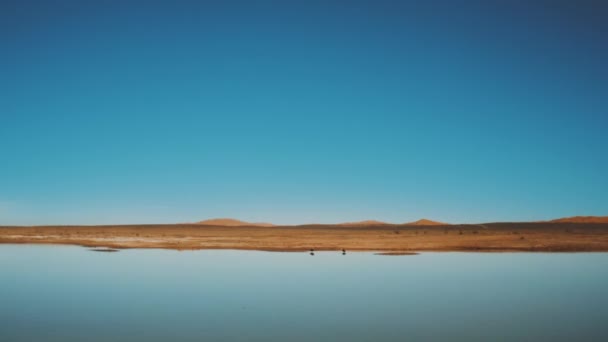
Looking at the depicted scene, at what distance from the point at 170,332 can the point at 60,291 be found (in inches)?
346

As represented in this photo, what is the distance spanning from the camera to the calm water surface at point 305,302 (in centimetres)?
1241

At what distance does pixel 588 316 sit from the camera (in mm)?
14117

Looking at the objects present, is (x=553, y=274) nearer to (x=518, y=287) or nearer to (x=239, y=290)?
(x=518, y=287)

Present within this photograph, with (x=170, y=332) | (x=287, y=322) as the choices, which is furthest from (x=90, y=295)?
(x=287, y=322)

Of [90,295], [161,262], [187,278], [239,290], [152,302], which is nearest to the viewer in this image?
[152,302]

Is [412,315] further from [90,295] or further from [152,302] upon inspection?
[90,295]

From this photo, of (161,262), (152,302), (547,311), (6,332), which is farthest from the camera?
(161,262)

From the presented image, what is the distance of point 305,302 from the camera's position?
16.7 meters

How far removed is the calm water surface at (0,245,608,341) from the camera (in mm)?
12406

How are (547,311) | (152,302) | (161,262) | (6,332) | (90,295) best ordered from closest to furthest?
1. (6,332)
2. (547,311)
3. (152,302)
4. (90,295)
5. (161,262)

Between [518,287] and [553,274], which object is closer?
[518,287]

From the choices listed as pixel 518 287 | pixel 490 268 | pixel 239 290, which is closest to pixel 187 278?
pixel 239 290

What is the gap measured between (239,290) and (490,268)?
46.2 feet

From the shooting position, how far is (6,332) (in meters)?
12.3
